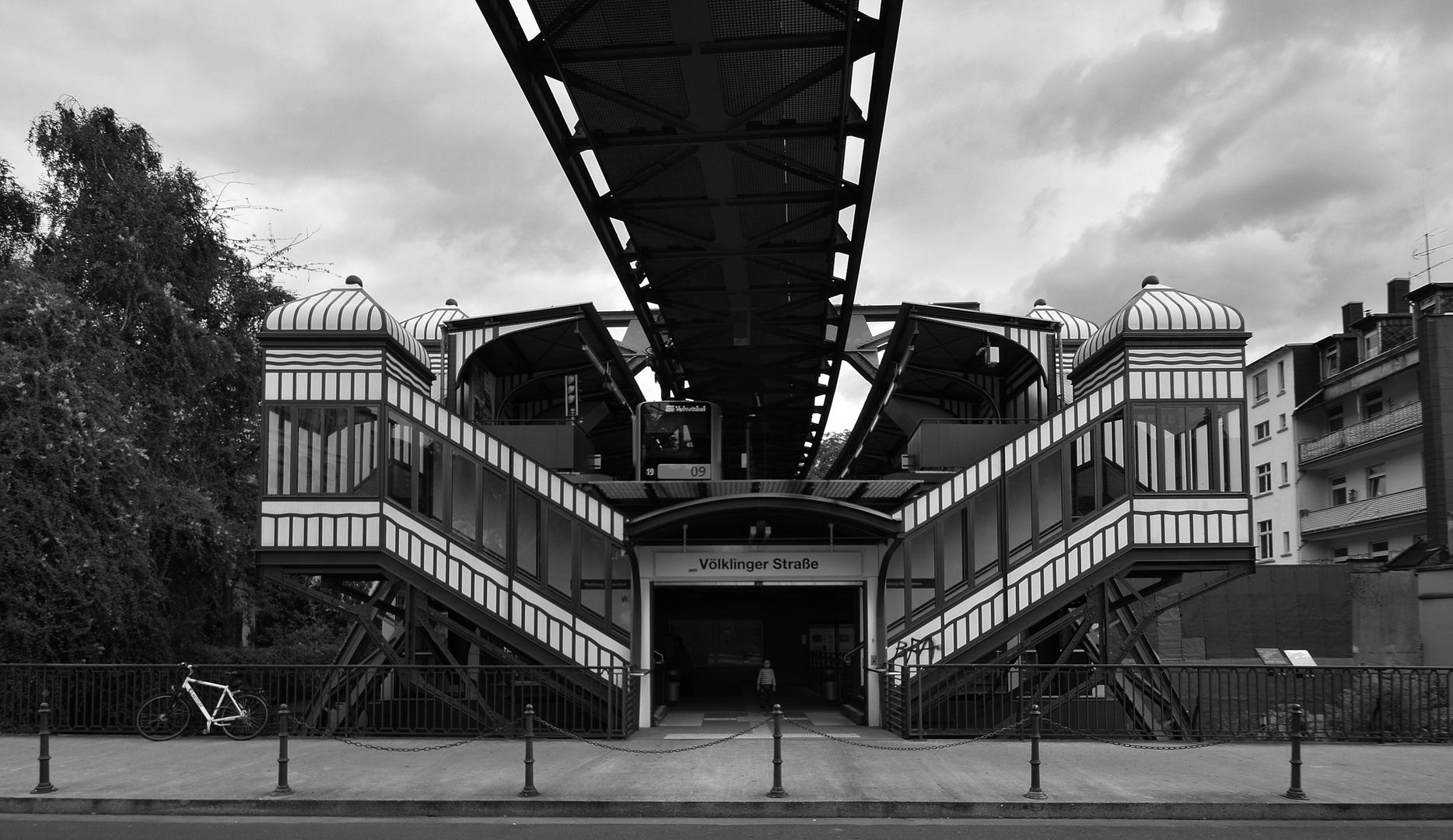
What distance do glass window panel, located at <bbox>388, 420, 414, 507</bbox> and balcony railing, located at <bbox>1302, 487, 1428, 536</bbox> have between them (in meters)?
33.0

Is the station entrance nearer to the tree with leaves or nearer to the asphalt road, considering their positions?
the tree with leaves

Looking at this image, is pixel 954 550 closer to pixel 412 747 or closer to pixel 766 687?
pixel 766 687

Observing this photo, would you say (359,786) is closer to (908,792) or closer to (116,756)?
(116,756)

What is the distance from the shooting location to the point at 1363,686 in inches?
685

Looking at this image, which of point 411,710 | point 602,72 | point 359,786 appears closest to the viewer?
point 359,786

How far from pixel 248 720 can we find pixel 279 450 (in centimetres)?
390

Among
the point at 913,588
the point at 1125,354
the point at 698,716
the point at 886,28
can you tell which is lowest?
the point at 698,716

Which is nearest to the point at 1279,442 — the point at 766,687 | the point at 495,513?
the point at 766,687

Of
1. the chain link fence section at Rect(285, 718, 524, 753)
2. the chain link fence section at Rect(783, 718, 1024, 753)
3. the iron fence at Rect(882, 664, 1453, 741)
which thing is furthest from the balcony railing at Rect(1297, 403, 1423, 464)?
the chain link fence section at Rect(285, 718, 524, 753)

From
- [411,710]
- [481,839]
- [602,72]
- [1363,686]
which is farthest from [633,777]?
[1363,686]

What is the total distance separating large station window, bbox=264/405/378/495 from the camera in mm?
17047

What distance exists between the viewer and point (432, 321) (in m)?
26.8

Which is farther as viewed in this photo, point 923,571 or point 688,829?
point 923,571

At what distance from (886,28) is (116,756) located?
41.8ft
